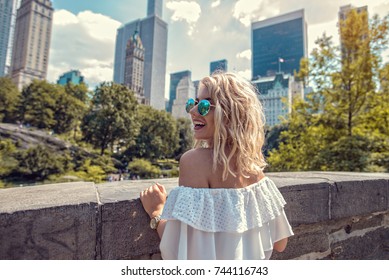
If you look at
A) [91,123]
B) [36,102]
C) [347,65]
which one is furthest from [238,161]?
[36,102]

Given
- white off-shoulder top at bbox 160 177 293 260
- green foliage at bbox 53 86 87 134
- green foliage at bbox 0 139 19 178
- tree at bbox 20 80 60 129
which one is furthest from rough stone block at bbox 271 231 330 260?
tree at bbox 20 80 60 129

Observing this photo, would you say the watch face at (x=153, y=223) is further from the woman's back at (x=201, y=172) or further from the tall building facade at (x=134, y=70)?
the tall building facade at (x=134, y=70)

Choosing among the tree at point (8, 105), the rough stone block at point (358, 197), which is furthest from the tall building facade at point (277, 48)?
the rough stone block at point (358, 197)

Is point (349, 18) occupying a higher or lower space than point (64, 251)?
higher

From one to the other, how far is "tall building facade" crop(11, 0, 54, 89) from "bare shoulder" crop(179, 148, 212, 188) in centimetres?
9196

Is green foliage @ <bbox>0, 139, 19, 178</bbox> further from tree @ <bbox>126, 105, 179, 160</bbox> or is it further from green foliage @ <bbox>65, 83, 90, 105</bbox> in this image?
green foliage @ <bbox>65, 83, 90, 105</bbox>

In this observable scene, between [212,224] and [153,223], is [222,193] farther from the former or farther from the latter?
[153,223]

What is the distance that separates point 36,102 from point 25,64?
59.7 meters

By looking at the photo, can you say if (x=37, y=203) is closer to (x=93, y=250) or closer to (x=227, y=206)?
(x=93, y=250)

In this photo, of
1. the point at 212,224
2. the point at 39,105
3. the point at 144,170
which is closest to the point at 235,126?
the point at 212,224

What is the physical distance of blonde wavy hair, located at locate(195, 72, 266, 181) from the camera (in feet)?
3.82

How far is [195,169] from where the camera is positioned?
3.68 ft

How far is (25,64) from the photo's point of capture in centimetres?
8244

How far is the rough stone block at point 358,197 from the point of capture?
2.00 m
